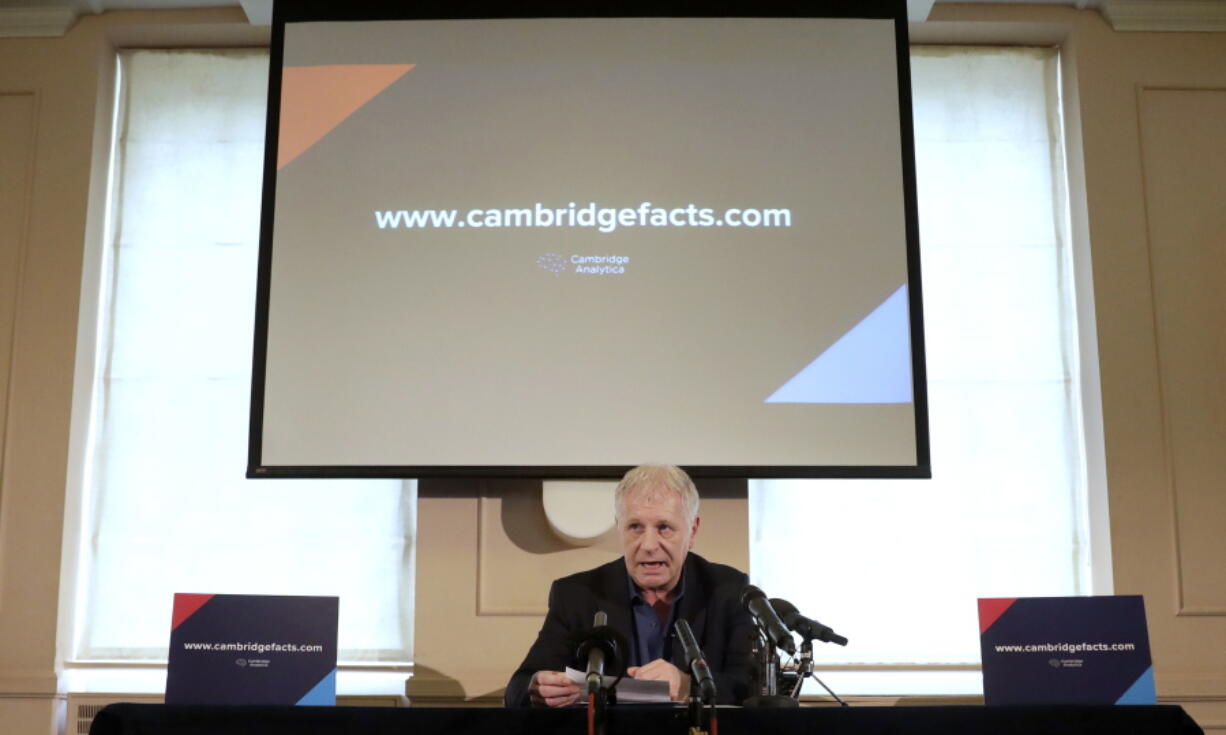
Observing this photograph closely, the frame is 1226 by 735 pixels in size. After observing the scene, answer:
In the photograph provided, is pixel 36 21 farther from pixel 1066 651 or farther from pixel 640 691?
pixel 1066 651

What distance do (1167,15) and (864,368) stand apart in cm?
190

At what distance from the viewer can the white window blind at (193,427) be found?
414 centimetres

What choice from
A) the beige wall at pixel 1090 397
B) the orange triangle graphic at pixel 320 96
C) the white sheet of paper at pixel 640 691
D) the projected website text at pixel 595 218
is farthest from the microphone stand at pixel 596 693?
the orange triangle graphic at pixel 320 96

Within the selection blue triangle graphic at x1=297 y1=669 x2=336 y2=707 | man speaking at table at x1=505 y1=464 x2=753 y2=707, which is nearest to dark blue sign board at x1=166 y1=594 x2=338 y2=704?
blue triangle graphic at x1=297 y1=669 x2=336 y2=707

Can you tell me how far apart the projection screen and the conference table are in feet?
5.74

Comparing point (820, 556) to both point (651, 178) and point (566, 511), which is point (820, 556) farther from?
point (651, 178)

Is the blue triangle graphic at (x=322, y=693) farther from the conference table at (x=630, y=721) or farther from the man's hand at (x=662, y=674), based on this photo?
the man's hand at (x=662, y=674)

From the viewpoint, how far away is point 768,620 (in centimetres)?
211

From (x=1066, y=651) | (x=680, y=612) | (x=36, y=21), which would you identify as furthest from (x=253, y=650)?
(x=36, y=21)

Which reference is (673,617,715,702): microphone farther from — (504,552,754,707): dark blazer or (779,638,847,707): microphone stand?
(504,552,754,707): dark blazer

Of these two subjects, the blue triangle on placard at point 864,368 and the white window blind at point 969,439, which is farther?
the white window blind at point 969,439

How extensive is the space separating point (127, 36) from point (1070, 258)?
12.3ft

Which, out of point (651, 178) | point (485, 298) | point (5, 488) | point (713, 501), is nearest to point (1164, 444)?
point (713, 501)

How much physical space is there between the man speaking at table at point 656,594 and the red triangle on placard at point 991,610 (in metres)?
0.64
